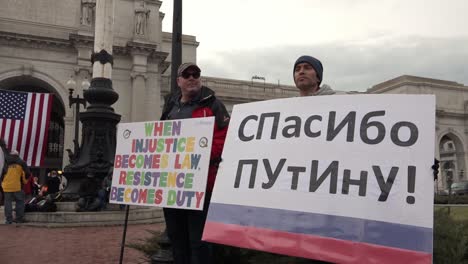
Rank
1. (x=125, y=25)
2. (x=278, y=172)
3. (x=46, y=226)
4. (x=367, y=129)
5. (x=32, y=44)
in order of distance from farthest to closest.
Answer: (x=125, y=25) < (x=32, y=44) < (x=46, y=226) < (x=278, y=172) < (x=367, y=129)

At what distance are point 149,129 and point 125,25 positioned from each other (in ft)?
110

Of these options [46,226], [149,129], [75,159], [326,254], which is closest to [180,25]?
[149,129]

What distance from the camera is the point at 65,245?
23.6 ft

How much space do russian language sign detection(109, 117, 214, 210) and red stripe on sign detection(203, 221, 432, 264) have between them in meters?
0.48

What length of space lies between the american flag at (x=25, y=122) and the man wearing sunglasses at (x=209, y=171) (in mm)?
12958

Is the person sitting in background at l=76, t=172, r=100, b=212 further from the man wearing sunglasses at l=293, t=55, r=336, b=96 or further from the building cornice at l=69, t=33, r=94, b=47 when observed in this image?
the building cornice at l=69, t=33, r=94, b=47

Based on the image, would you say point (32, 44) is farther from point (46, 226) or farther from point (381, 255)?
point (381, 255)

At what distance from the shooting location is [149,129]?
4203 mm

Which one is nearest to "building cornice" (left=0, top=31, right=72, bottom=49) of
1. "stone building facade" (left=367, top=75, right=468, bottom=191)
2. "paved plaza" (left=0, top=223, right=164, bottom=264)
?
"paved plaza" (left=0, top=223, right=164, bottom=264)

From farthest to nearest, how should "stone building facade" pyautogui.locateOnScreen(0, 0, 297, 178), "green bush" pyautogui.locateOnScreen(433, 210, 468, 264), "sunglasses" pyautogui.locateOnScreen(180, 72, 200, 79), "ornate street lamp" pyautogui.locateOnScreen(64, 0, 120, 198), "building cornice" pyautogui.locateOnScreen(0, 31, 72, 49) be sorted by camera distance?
"stone building facade" pyautogui.locateOnScreen(0, 0, 297, 178)
"building cornice" pyautogui.locateOnScreen(0, 31, 72, 49)
"ornate street lamp" pyautogui.locateOnScreen(64, 0, 120, 198)
"sunglasses" pyautogui.locateOnScreen(180, 72, 200, 79)
"green bush" pyautogui.locateOnScreen(433, 210, 468, 264)

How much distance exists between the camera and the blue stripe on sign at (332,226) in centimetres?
239

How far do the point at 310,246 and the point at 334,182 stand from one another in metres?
0.41

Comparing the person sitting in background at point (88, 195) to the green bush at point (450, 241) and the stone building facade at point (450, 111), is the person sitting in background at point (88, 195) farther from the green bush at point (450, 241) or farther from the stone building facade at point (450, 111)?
the stone building facade at point (450, 111)

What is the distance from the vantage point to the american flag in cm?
1545
